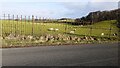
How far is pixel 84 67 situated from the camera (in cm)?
1403

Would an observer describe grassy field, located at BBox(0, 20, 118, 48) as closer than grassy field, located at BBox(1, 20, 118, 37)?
Yes

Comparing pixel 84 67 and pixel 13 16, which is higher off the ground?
pixel 13 16

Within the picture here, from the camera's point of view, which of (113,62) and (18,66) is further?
(113,62)

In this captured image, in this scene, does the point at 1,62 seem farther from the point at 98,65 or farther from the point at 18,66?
the point at 98,65

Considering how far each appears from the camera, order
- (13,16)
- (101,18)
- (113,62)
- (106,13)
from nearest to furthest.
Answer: (113,62)
(13,16)
(101,18)
(106,13)

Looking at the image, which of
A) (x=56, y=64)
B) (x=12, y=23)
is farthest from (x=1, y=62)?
(x=12, y=23)

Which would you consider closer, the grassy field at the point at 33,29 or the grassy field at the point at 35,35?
the grassy field at the point at 35,35

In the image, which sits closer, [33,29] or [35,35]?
[35,35]

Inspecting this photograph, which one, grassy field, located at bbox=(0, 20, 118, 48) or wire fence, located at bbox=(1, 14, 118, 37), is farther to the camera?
wire fence, located at bbox=(1, 14, 118, 37)

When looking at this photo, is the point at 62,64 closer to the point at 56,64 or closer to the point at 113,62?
the point at 56,64

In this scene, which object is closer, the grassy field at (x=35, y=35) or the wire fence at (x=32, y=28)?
the grassy field at (x=35, y=35)

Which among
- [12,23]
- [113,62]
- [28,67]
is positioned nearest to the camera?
[28,67]

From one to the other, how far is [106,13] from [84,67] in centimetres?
13472

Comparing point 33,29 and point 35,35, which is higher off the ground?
point 33,29
